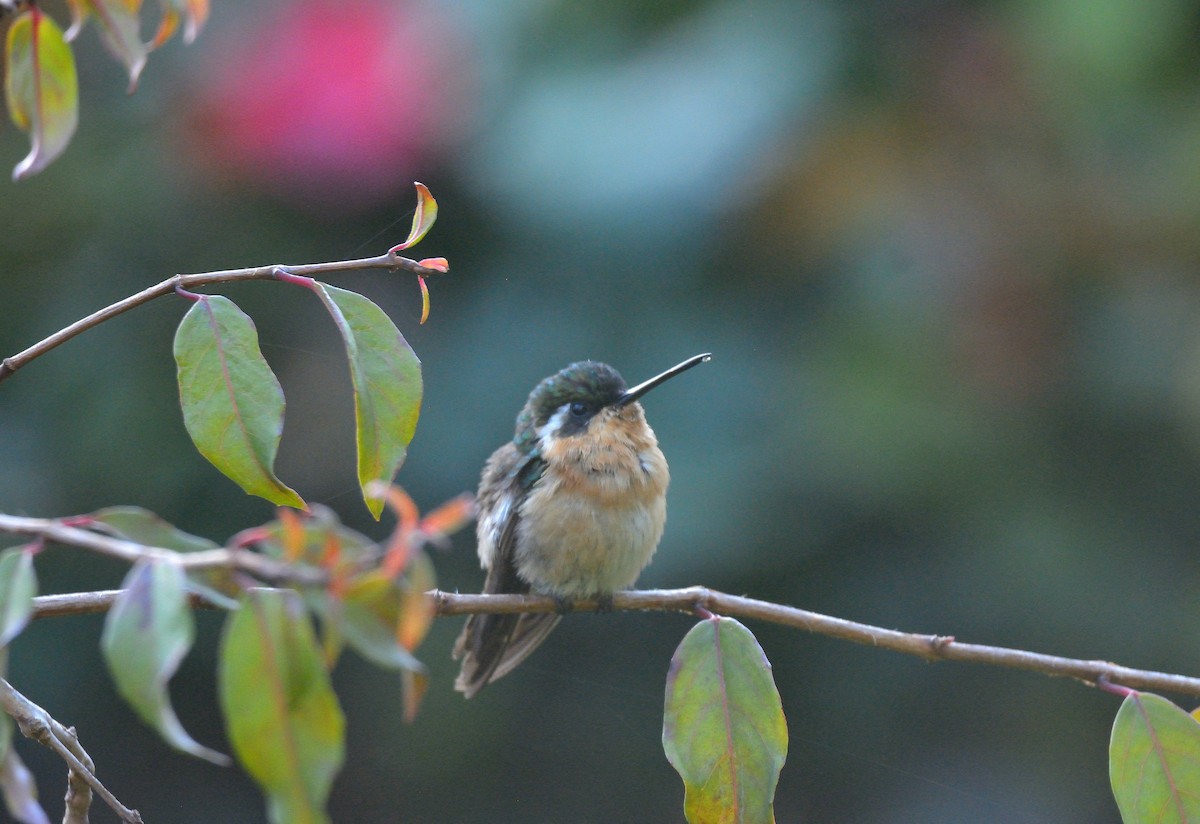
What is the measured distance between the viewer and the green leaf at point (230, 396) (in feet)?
4.04

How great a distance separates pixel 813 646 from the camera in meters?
4.43

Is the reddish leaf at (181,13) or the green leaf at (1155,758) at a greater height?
the reddish leaf at (181,13)

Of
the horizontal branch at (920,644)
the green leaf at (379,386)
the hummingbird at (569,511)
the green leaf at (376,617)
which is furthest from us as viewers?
the hummingbird at (569,511)

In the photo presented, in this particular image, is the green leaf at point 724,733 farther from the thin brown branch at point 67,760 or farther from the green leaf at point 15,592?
the green leaf at point 15,592

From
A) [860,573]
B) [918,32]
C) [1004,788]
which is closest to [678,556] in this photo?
[860,573]

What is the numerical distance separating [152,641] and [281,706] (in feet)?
0.30

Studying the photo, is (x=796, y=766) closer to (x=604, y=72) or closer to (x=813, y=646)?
(x=813, y=646)

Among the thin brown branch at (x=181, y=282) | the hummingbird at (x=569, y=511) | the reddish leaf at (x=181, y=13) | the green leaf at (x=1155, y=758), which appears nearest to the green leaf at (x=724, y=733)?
the green leaf at (x=1155, y=758)

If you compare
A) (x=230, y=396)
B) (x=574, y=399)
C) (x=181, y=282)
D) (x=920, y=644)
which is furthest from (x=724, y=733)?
(x=574, y=399)

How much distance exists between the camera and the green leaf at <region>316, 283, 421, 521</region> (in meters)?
1.19

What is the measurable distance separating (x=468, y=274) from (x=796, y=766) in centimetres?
228

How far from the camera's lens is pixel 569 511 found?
8.59ft

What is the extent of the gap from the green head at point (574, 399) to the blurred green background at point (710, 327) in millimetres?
1091

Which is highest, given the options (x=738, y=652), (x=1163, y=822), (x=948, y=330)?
(x=738, y=652)
